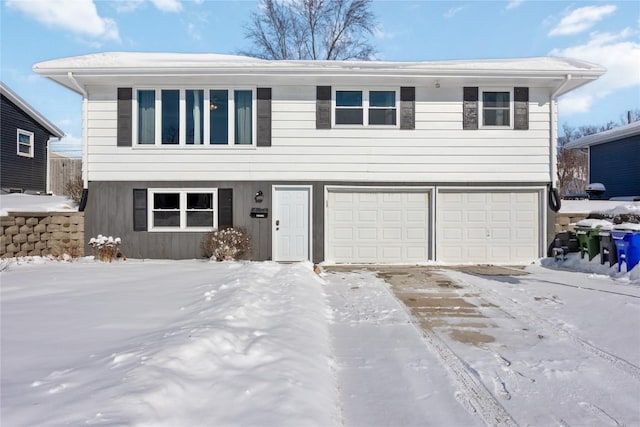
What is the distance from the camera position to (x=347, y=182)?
1041 cm

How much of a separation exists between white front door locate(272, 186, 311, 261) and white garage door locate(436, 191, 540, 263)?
3403mm

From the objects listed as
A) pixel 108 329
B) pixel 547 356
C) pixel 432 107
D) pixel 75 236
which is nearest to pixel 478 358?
pixel 547 356

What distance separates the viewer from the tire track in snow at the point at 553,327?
3.72 meters

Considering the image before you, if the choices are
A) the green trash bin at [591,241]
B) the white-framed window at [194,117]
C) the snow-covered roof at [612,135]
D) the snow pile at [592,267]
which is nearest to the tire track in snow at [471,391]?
the snow pile at [592,267]

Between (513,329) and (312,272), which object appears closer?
(513,329)

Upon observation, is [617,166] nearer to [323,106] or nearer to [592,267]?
[592,267]

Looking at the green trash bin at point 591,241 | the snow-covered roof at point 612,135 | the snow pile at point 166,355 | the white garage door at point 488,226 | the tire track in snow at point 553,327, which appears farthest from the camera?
the snow-covered roof at point 612,135

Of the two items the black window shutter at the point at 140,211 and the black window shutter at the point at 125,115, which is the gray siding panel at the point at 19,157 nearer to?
the black window shutter at the point at 125,115

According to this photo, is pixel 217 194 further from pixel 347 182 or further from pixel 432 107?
pixel 432 107

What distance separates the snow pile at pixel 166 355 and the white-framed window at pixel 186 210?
3.95 meters

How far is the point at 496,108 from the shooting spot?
10516 mm

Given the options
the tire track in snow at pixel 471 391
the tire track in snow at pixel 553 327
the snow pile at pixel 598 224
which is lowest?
the tire track in snow at pixel 471 391

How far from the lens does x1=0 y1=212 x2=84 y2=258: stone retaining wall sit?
9656mm

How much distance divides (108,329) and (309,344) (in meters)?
2.08
